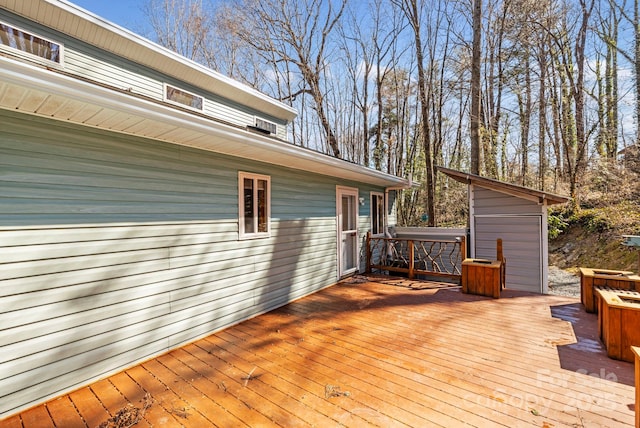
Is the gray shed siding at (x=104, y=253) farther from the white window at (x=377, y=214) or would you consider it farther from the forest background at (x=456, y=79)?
the forest background at (x=456, y=79)

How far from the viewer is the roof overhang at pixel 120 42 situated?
12.6ft

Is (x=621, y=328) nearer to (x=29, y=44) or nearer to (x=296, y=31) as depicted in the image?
(x=29, y=44)

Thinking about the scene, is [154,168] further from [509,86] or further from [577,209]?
[509,86]

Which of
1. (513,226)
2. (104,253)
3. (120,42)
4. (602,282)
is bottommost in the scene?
(602,282)

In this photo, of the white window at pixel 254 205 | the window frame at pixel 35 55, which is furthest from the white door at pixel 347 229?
the window frame at pixel 35 55

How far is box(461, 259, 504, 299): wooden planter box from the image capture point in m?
4.89

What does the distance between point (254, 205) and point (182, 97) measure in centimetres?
315

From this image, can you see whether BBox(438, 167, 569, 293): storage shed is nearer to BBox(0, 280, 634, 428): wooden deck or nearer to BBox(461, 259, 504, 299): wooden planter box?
BBox(461, 259, 504, 299): wooden planter box

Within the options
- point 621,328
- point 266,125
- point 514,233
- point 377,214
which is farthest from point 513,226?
point 266,125

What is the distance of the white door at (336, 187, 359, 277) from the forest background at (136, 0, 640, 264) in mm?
3897

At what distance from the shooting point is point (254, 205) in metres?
4.25

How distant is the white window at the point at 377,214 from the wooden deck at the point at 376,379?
152 inches

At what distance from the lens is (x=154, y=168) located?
307 cm

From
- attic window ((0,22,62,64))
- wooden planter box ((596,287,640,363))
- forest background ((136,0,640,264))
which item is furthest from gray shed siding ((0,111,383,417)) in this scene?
forest background ((136,0,640,264))
